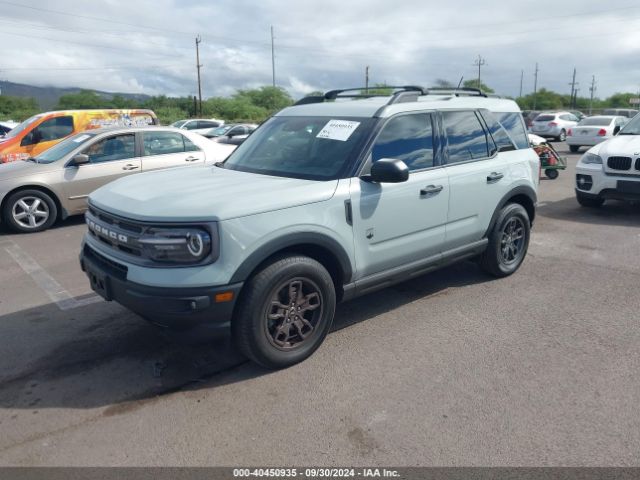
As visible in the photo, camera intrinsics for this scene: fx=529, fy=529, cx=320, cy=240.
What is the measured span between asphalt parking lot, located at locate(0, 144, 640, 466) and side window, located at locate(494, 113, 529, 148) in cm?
148

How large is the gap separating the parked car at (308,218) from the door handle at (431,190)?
0.03m

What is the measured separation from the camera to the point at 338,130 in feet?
13.7

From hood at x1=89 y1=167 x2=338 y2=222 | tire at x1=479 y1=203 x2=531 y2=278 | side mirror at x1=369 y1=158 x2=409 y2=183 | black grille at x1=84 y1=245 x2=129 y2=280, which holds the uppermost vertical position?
side mirror at x1=369 y1=158 x2=409 y2=183

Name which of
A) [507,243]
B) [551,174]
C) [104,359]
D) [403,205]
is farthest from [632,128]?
[104,359]

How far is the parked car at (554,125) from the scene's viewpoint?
2697 cm

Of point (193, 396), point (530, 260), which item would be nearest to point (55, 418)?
point (193, 396)

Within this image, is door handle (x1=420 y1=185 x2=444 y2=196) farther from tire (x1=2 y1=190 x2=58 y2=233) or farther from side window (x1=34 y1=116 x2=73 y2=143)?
side window (x1=34 y1=116 x2=73 y2=143)

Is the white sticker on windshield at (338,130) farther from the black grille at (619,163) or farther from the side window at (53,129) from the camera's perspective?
the side window at (53,129)

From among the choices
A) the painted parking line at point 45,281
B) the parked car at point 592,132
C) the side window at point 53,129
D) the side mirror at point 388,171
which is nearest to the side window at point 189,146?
the painted parking line at point 45,281

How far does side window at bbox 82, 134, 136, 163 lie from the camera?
27.2 ft

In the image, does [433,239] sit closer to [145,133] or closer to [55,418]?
[55,418]

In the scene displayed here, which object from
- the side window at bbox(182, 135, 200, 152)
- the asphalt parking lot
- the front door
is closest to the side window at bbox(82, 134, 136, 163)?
the side window at bbox(182, 135, 200, 152)

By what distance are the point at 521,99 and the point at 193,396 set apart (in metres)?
94.5

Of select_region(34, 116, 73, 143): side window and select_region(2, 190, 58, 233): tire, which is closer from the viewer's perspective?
select_region(2, 190, 58, 233): tire
